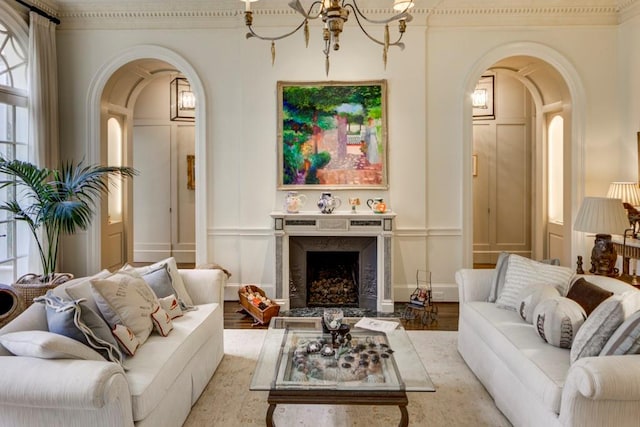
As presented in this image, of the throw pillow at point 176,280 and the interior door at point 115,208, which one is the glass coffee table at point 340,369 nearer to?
the throw pillow at point 176,280

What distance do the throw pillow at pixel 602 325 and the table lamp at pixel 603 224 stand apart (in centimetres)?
166

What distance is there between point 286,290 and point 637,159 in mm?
4202

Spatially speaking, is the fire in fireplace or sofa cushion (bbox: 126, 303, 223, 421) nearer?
sofa cushion (bbox: 126, 303, 223, 421)

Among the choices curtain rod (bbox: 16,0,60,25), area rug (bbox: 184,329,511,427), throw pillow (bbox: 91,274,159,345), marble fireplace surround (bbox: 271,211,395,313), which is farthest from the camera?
marble fireplace surround (bbox: 271,211,395,313)

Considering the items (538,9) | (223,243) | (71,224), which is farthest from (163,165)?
(538,9)

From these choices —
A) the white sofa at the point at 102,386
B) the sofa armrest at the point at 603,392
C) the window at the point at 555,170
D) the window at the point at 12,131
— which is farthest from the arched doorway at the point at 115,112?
the window at the point at 555,170

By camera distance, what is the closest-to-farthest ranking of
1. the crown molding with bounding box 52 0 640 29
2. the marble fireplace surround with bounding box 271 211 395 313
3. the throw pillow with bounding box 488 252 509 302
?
1. the throw pillow with bounding box 488 252 509 302
2. the marble fireplace surround with bounding box 271 211 395 313
3. the crown molding with bounding box 52 0 640 29

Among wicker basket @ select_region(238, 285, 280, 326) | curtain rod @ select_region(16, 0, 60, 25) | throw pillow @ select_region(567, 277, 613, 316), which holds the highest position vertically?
curtain rod @ select_region(16, 0, 60, 25)

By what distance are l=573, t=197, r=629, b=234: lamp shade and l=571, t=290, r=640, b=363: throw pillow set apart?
1.65 m

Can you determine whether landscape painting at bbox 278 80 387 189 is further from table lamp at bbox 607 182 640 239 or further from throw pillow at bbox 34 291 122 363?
throw pillow at bbox 34 291 122 363

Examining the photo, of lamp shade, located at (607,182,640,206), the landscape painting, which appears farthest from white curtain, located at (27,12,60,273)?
lamp shade, located at (607,182,640,206)

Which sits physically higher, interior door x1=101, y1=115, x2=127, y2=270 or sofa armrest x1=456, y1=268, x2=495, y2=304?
interior door x1=101, y1=115, x2=127, y2=270

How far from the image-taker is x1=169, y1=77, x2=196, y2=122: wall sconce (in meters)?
7.37

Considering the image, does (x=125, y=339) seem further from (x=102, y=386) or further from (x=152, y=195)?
(x=152, y=195)
